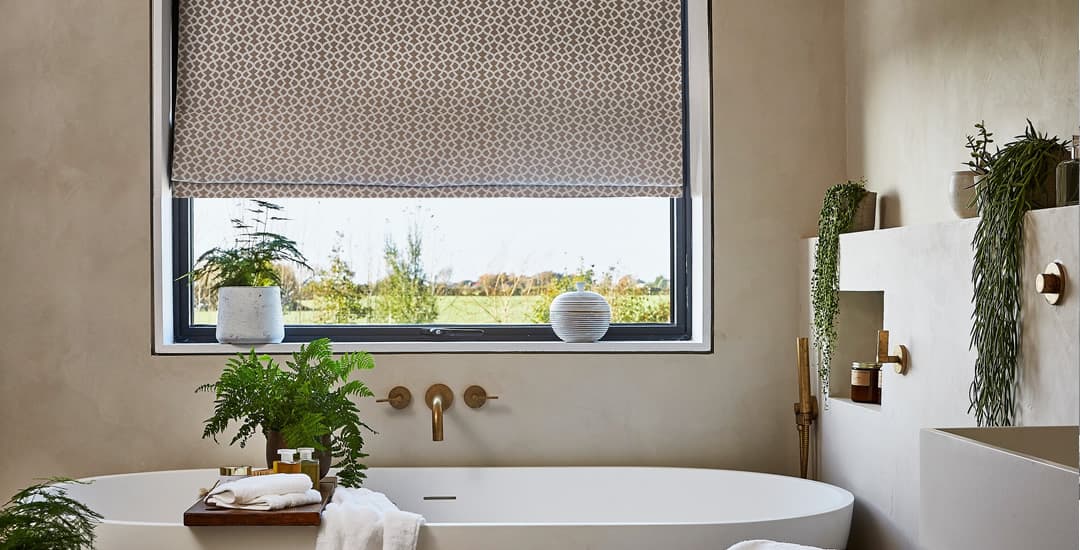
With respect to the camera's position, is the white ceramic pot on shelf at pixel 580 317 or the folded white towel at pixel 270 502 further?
the white ceramic pot on shelf at pixel 580 317

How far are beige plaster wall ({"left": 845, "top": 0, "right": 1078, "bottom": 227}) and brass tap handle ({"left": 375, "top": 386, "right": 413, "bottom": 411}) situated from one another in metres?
1.69

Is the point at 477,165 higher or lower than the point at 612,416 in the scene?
higher

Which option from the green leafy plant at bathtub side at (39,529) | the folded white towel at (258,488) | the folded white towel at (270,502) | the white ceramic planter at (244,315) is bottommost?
the folded white towel at (270,502)

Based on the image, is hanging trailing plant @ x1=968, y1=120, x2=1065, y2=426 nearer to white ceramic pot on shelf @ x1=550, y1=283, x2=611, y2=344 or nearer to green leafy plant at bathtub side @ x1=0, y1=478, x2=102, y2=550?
white ceramic pot on shelf @ x1=550, y1=283, x2=611, y2=344

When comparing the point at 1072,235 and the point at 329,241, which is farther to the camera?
the point at 329,241

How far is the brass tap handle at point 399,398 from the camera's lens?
10.5 ft

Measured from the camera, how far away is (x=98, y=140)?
324cm

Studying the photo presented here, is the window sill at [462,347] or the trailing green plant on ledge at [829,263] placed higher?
the trailing green plant on ledge at [829,263]

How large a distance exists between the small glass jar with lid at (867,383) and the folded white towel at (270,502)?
1688 mm

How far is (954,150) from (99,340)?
9.21 ft

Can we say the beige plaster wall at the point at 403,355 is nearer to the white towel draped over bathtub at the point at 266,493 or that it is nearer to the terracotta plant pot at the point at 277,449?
the terracotta plant pot at the point at 277,449

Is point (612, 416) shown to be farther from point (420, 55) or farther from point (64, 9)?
point (64, 9)

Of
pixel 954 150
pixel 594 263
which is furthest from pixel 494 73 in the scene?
pixel 954 150

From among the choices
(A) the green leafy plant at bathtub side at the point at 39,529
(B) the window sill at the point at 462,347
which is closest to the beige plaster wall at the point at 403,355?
(B) the window sill at the point at 462,347
